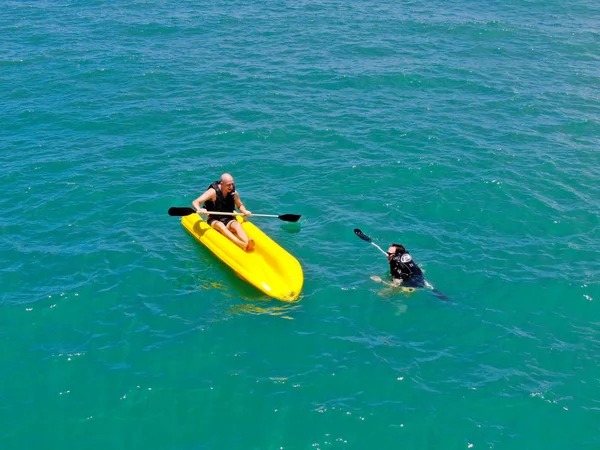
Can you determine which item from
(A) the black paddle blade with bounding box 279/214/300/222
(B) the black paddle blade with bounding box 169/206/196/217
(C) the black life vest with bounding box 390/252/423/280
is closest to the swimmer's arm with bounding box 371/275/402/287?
(C) the black life vest with bounding box 390/252/423/280

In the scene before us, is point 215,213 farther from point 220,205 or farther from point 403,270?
point 403,270

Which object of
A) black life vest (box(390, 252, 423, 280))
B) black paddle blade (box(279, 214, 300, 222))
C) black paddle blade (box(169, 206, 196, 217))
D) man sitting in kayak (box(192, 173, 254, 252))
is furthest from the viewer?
black paddle blade (box(279, 214, 300, 222))

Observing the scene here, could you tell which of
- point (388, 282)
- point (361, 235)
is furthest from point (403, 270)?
point (361, 235)

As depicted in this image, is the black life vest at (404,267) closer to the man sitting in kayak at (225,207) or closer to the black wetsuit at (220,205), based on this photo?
the man sitting in kayak at (225,207)

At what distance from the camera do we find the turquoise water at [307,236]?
431 inches

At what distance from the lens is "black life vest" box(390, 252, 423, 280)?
13477mm

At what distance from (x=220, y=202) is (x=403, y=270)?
486cm

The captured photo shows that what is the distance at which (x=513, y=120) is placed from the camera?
843 inches

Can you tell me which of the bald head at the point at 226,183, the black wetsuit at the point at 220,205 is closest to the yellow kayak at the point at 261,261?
the black wetsuit at the point at 220,205

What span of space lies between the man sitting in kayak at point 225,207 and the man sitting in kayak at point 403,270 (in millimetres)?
3483

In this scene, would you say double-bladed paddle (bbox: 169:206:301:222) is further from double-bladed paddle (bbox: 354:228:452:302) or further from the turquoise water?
double-bladed paddle (bbox: 354:228:452:302)

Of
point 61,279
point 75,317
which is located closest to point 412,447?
point 75,317

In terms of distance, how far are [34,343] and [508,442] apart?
9521mm

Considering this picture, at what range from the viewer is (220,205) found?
14945 millimetres
